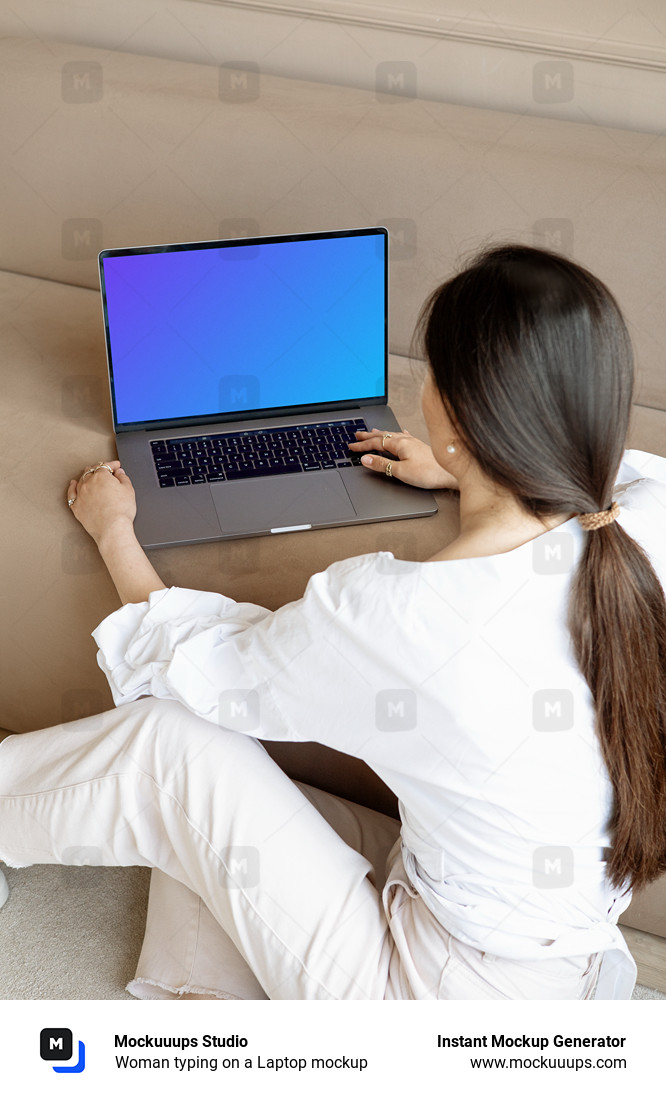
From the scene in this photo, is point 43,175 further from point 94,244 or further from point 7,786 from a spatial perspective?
point 7,786

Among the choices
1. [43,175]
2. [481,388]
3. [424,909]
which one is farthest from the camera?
[43,175]

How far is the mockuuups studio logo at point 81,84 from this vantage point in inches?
68.5

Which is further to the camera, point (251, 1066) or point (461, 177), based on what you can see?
point (461, 177)

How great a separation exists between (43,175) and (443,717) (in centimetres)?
142

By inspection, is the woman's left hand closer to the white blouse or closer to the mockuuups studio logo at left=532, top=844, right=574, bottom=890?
the white blouse

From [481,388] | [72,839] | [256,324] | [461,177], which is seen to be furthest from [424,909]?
[461,177]

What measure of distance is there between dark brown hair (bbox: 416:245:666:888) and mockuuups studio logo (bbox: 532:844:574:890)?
2.6 inches

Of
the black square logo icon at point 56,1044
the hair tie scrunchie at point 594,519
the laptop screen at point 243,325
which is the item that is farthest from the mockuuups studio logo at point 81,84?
the black square logo icon at point 56,1044

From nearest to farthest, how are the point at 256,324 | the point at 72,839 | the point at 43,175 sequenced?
1. the point at 72,839
2. the point at 256,324
3. the point at 43,175

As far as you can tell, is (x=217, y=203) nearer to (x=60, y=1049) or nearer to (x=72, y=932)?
(x=72, y=932)

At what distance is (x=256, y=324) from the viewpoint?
1408 millimetres

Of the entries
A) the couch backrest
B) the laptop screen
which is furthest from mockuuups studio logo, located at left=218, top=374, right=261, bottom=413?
the couch backrest

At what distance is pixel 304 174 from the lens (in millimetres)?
1689

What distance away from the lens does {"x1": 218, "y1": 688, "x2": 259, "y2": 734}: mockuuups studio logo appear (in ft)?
3.03
